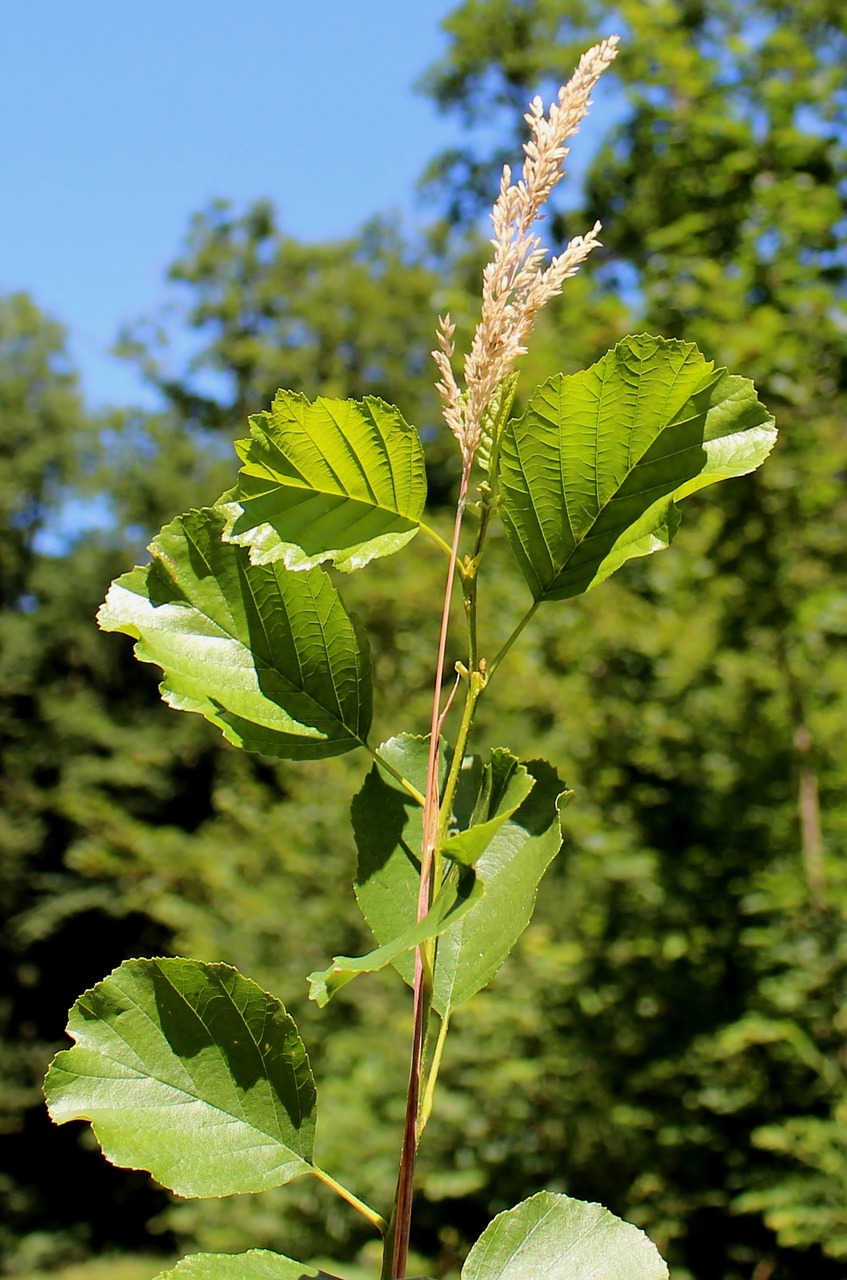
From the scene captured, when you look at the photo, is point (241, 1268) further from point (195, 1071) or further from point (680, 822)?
point (680, 822)

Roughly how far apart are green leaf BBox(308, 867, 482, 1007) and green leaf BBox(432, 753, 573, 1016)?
11cm

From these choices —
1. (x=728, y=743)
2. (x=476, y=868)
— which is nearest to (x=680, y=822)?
(x=728, y=743)

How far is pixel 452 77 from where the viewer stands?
11.6m

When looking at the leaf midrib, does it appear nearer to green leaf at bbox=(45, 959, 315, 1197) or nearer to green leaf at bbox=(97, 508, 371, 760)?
green leaf at bbox=(45, 959, 315, 1197)

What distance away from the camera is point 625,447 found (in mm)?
623

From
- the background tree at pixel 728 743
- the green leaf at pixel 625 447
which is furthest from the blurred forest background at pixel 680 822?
the green leaf at pixel 625 447

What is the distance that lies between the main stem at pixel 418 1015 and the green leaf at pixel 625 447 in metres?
0.05

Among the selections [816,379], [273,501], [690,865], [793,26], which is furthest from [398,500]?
[793,26]

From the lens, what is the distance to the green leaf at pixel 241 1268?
527 millimetres

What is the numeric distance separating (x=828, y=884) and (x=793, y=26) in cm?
380

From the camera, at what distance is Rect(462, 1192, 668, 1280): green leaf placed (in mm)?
577

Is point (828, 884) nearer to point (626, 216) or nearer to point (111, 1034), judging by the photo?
point (626, 216)

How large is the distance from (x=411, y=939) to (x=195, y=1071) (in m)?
0.20

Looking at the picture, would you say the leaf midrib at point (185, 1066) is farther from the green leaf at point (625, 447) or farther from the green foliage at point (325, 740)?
the green leaf at point (625, 447)
